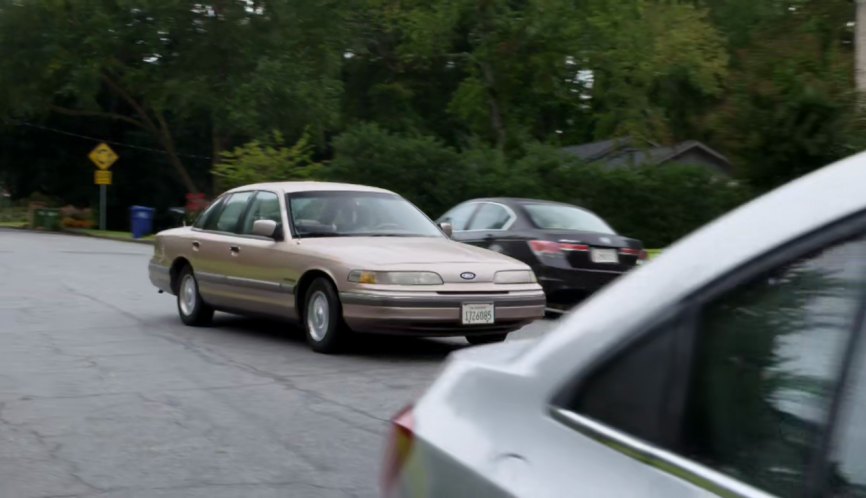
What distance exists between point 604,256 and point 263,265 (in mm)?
5260

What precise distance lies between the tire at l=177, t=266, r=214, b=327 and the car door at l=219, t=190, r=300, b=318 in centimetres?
92

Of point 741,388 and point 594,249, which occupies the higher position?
point 741,388

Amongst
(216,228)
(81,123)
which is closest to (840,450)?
(216,228)

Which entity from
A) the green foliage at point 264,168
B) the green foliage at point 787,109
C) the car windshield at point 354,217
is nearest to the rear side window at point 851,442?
the car windshield at point 354,217

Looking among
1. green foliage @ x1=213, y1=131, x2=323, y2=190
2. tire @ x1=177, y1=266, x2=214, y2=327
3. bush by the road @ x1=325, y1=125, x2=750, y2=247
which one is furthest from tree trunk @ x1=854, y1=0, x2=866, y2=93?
green foliage @ x1=213, y1=131, x2=323, y2=190

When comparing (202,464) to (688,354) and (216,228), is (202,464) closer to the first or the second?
(688,354)

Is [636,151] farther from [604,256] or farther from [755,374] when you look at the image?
[755,374]

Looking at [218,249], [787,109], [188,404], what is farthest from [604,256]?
[787,109]

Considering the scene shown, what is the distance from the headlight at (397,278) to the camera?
10.9m

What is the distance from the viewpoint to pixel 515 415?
2.80m

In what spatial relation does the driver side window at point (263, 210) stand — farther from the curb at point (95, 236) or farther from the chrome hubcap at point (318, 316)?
the curb at point (95, 236)

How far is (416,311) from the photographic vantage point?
35.3 ft

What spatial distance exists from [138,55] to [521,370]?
49.6 m

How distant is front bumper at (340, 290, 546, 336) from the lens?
10.8 meters
